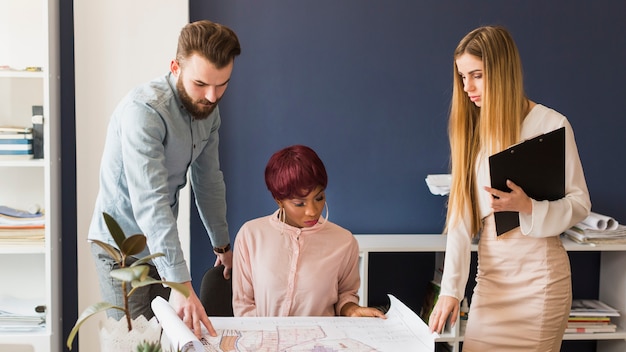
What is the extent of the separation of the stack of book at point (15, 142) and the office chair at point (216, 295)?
1.23m

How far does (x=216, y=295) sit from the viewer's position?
6.42 feet

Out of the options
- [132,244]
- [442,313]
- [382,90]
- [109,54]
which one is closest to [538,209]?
[442,313]

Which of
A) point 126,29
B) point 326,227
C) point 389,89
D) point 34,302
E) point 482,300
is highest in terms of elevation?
point 126,29

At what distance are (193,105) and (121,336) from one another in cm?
80

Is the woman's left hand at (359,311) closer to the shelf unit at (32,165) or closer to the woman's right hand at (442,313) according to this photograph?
the woman's right hand at (442,313)

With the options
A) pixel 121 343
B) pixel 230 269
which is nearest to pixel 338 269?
pixel 230 269

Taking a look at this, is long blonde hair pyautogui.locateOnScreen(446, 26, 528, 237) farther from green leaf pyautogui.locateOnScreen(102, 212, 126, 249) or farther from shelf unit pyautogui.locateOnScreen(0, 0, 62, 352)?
shelf unit pyautogui.locateOnScreen(0, 0, 62, 352)

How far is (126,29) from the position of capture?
2.81m

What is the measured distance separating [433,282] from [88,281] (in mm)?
1510

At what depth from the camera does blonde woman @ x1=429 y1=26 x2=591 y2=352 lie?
1.88 m

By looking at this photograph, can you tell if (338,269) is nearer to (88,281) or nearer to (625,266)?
(88,281)

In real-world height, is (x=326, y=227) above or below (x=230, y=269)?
above

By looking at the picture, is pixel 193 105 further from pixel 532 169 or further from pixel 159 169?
pixel 532 169

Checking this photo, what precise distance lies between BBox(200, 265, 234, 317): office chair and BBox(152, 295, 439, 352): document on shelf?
301 millimetres
